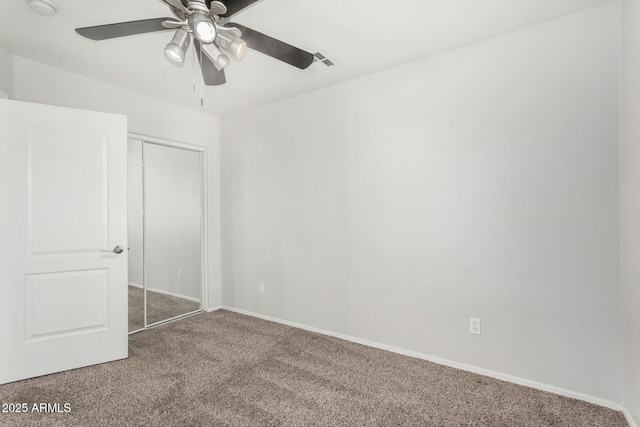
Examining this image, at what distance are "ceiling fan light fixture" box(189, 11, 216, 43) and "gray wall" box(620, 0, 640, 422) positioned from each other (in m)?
2.18

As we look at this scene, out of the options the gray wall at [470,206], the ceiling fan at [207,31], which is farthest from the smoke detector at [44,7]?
the gray wall at [470,206]

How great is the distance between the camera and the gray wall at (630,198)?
5.41 feet

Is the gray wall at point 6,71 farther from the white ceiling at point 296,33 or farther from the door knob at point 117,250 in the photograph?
the door knob at point 117,250

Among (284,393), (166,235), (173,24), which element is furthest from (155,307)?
(173,24)

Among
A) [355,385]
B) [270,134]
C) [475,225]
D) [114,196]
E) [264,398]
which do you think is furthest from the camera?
[270,134]

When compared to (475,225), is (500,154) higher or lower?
higher

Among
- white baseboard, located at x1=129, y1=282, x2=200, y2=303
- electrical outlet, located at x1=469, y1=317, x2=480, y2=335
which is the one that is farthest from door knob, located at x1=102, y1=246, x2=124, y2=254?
electrical outlet, located at x1=469, y1=317, x2=480, y2=335

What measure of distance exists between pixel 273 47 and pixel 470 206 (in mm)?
1777

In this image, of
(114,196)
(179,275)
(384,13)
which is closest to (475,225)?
(384,13)

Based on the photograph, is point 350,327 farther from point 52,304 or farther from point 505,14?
point 505,14

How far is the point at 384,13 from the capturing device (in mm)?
2002

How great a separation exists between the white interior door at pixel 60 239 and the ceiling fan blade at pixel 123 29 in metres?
1.20

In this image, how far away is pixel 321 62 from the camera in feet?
8.45

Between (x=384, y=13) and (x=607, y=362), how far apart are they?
2594 mm
